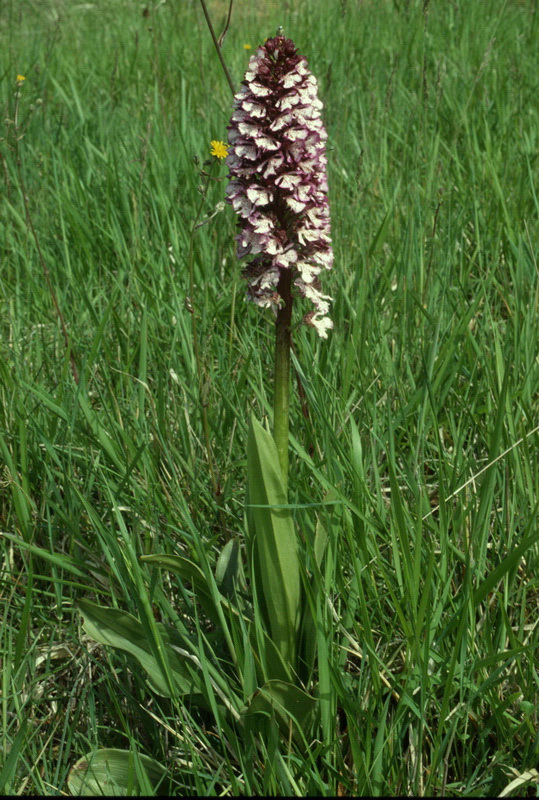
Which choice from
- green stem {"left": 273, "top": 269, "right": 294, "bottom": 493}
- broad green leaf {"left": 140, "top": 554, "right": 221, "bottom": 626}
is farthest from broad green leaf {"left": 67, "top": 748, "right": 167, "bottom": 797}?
green stem {"left": 273, "top": 269, "right": 294, "bottom": 493}

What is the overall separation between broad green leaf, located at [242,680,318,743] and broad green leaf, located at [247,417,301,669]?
3.8 inches

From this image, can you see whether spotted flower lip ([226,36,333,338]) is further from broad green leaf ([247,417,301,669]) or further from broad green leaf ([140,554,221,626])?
broad green leaf ([140,554,221,626])

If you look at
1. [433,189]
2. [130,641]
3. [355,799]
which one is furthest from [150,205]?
[355,799]

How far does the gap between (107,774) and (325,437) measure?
693 mm

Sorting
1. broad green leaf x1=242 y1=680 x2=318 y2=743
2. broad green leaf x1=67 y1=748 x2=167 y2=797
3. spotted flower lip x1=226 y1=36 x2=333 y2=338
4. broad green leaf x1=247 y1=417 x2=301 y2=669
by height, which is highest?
spotted flower lip x1=226 y1=36 x2=333 y2=338

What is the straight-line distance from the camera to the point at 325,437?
4.71 feet

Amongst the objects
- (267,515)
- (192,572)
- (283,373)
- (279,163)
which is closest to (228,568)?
(192,572)

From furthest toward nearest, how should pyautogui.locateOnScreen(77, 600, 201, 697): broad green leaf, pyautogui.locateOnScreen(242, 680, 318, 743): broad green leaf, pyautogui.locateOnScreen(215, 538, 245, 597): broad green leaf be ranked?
pyautogui.locateOnScreen(215, 538, 245, 597): broad green leaf < pyautogui.locateOnScreen(77, 600, 201, 697): broad green leaf < pyautogui.locateOnScreen(242, 680, 318, 743): broad green leaf

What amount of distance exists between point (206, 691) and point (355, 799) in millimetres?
293

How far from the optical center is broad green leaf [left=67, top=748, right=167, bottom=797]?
1204mm

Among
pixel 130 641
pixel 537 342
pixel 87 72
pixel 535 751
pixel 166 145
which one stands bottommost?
pixel 535 751

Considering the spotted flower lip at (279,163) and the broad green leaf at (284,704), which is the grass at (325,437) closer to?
the broad green leaf at (284,704)

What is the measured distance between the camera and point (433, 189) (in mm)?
2828

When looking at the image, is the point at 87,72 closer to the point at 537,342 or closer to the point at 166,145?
the point at 166,145
